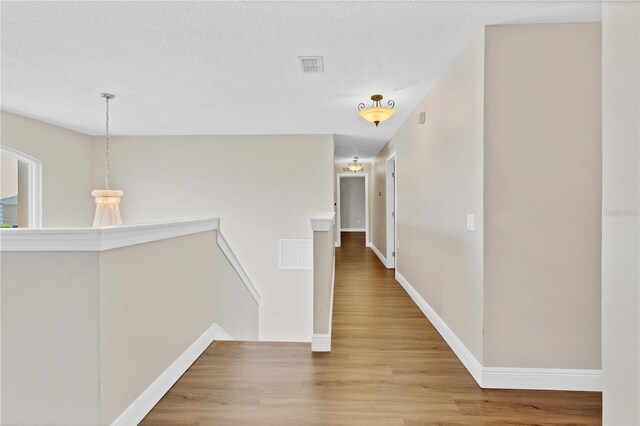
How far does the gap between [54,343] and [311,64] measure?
8.56ft

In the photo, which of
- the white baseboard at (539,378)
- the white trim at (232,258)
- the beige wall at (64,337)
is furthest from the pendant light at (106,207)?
the white baseboard at (539,378)

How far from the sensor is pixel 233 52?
2.61 meters

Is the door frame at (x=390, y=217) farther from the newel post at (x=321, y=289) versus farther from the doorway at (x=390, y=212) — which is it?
the newel post at (x=321, y=289)

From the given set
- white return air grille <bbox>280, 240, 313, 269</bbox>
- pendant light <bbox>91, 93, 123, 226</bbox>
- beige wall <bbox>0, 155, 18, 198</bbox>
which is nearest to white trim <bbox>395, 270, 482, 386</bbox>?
white return air grille <bbox>280, 240, 313, 269</bbox>

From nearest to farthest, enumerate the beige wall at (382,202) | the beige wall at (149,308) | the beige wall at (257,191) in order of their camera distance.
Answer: the beige wall at (149,308)
the beige wall at (257,191)
the beige wall at (382,202)

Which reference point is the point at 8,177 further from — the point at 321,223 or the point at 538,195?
the point at 538,195

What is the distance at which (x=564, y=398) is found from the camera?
6.87ft

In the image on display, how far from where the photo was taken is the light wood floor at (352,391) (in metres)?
1.90

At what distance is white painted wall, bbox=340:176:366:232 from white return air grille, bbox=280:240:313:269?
7.25 m

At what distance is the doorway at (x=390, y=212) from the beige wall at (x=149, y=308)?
12.6 ft

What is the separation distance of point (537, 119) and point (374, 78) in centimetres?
151

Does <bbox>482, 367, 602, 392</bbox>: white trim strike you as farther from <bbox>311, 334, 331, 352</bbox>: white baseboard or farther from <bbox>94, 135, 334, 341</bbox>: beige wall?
<bbox>94, 135, 334, 341</bbox>: beige wall
